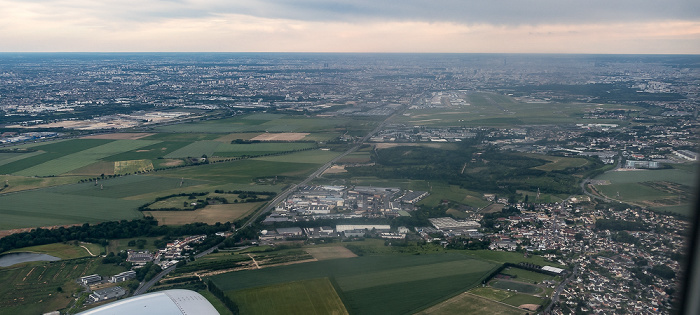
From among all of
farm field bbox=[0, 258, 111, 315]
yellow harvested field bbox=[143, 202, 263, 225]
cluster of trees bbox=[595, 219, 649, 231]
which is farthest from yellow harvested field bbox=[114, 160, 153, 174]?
cluster of trees bbox=[595, 219, 649, 231]

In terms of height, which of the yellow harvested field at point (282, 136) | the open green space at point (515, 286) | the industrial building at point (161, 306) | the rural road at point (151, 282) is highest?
the industrial building at point (161, 306)

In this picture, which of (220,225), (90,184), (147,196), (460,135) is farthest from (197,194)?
(460,135)

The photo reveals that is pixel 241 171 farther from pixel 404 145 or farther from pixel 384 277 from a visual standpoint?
pixel 384 277

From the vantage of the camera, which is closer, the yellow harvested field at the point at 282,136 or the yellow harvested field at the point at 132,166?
the yellow harvested field at the point at 132,166

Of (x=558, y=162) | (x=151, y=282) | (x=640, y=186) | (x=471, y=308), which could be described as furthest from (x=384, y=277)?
(x=558, y=162)

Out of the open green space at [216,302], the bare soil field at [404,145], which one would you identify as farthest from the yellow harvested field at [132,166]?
the open green space at [216,302]

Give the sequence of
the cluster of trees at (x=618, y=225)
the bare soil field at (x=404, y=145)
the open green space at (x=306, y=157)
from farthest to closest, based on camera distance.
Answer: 1. the bare soil field at (x=404, y=145)
2. the open green space at (x=306, y=157)
3. the cluster of trees at (x=618, y=225)

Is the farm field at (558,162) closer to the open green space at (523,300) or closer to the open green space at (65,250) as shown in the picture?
the open green space at (523,300)
